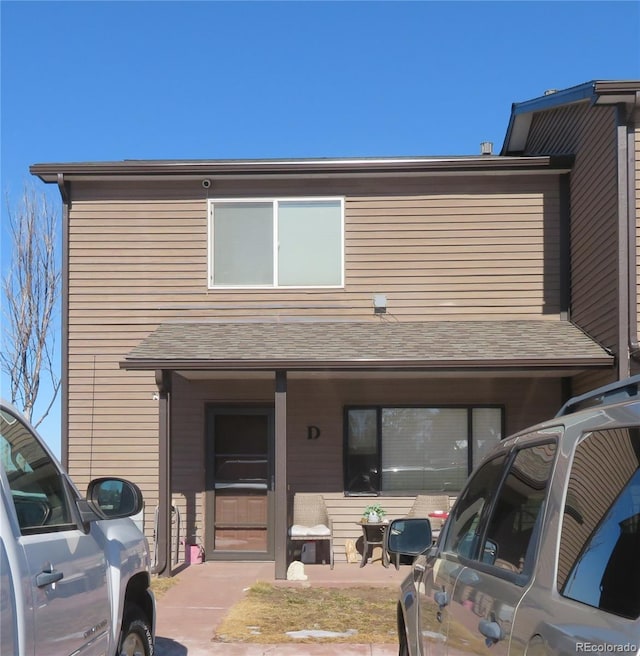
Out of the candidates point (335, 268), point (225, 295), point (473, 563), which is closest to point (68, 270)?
point (225, 295)

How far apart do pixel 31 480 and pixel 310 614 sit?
5630 mm

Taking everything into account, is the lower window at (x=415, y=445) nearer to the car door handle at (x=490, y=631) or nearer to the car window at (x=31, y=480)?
the car window at (x=31, y=480)

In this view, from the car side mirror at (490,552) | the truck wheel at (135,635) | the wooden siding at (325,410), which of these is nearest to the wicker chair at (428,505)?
the wooden siding at (325,410)

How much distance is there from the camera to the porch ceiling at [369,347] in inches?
422

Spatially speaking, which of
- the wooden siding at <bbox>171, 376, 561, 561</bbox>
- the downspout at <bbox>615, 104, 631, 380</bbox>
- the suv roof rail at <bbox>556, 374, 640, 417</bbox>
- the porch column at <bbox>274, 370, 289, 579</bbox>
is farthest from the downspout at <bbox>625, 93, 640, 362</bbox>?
the suv roof rail at <bbox>556, 374, 640, 417</bbox>

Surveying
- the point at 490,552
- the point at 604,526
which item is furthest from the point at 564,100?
the point at 604,526

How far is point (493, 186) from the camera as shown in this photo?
12.6 m

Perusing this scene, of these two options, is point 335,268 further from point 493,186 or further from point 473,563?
point 473,563

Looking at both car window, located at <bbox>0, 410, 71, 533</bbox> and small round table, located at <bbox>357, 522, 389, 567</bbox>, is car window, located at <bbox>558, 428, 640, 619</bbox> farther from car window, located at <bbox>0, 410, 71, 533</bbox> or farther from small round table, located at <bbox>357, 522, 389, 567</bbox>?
small round table, located at <bbox>357, 522, 389, 567</bbox>

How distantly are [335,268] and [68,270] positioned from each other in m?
3.74

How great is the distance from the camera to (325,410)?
1259 cm

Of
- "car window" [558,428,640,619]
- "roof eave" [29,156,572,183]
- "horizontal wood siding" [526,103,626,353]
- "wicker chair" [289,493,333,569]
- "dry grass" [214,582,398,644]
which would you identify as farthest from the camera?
"roof eave" [29,156,572,183]

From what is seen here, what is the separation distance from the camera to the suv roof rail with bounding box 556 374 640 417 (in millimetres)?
2646

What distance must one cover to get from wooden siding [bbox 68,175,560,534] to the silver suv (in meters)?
8.84
